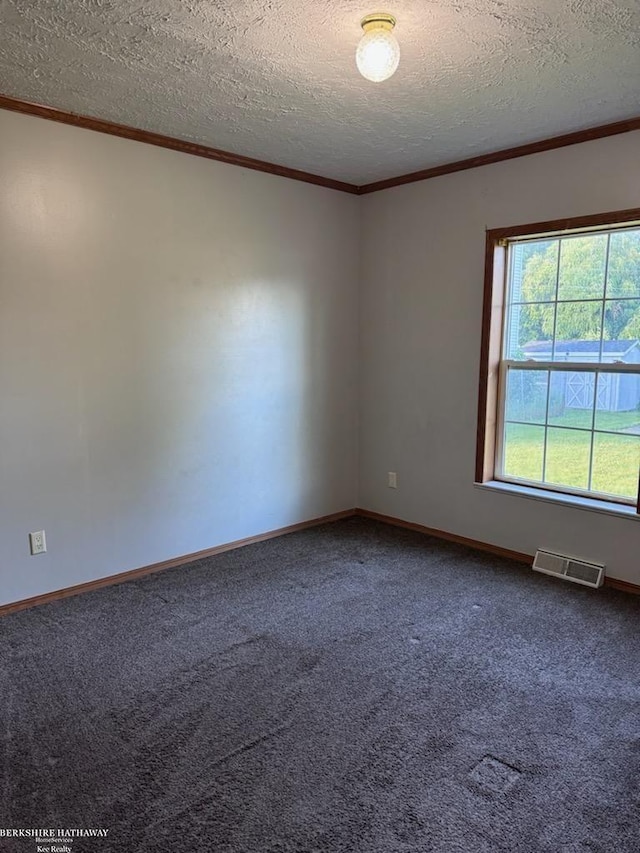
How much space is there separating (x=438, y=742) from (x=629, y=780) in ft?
1.97

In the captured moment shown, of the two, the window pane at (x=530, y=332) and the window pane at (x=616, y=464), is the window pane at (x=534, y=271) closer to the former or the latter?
the window pane at (x=530, y=332)

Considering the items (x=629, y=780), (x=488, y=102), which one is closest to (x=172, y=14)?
(x=488, y=102)

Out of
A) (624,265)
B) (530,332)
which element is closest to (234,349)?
(530,332)

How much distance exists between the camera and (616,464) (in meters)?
3.32

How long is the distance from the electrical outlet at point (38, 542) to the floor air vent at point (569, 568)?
2.78 meters

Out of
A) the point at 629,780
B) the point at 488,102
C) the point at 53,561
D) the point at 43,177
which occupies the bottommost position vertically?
the point at 629,780

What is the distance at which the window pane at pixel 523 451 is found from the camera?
12.0 feet

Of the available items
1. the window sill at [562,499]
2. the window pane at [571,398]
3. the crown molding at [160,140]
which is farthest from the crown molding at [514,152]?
the window sill at [562,499]

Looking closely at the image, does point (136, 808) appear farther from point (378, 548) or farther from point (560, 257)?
point (560, 257)

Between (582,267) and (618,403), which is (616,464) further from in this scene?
(582,267)

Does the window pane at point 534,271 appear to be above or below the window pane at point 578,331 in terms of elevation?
above

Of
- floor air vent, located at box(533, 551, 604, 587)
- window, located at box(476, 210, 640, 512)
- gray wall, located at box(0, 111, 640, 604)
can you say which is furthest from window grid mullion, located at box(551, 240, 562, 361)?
floor air vent, located at box(533, 551, 604, 587)

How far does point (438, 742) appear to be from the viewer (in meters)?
2.03

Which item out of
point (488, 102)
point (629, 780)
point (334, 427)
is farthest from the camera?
point (334, 427)
